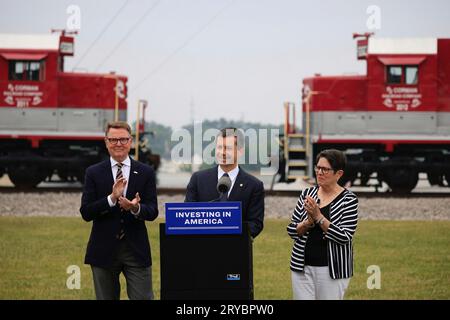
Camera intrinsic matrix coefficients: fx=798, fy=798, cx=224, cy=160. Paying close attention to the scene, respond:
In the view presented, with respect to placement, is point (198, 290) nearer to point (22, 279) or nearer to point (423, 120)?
point (22, 279)

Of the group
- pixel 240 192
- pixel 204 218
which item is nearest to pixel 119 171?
pixel 240 192

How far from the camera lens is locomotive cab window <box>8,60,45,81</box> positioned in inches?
810

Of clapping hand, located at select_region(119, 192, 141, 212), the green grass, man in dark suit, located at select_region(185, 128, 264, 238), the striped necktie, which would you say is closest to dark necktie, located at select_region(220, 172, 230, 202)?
man in dark suit, located at select_region(185, 128, 264, 238)

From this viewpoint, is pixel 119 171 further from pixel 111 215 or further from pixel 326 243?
pixel 326 243

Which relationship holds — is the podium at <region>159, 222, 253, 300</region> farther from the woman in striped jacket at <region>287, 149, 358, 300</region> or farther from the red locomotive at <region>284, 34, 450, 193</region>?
the red locomotive at <region>284, 34, 450, 193</region>

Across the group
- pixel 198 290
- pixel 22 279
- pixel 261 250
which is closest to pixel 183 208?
pixel 198 290

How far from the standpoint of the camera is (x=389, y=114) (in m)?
20.7

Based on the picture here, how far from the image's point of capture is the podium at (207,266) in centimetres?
422

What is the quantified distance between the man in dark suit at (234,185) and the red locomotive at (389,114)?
15.2 m

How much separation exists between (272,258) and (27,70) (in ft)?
40.7

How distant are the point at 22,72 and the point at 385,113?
9460 mm

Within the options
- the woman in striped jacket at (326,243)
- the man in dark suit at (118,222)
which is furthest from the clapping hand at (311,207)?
the man in dark suit at (118,222)

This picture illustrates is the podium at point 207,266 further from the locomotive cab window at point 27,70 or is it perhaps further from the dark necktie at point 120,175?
the locomotive cab window at point 27,70

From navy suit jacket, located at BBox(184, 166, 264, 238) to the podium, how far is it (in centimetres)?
64
